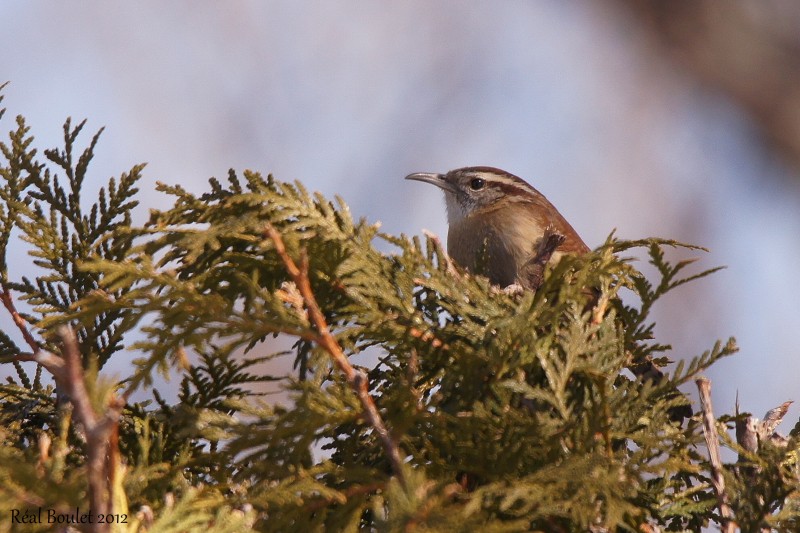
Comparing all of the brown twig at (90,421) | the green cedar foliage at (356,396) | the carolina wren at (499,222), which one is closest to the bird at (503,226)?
the carolina wren at (499,222)

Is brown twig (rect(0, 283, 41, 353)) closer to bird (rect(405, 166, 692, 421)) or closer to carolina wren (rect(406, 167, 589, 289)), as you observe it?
bird (rect(405, 166, 692, 421))

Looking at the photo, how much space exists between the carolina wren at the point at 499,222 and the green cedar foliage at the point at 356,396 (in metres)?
1.37

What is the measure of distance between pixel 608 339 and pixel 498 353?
0.87ft

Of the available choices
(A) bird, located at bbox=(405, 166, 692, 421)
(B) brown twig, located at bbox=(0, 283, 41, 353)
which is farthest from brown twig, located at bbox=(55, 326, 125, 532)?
(A) bird, located at bbox=(405, 166, 692, 421)

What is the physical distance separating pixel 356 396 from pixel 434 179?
3.63 m

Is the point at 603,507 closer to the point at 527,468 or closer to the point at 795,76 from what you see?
the point at 527,468

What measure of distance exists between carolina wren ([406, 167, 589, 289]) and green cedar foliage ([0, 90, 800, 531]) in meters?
1.37

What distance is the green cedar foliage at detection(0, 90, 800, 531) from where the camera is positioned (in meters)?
1.55

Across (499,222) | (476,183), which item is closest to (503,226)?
(499,222)

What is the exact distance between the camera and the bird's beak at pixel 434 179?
5.17 m

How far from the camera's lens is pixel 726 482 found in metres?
1.76

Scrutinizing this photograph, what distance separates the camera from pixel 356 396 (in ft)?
5.62

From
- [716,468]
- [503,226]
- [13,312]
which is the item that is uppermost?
[503,226]

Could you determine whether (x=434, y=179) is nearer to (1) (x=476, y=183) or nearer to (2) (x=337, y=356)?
(1) (x=476, y=183)
